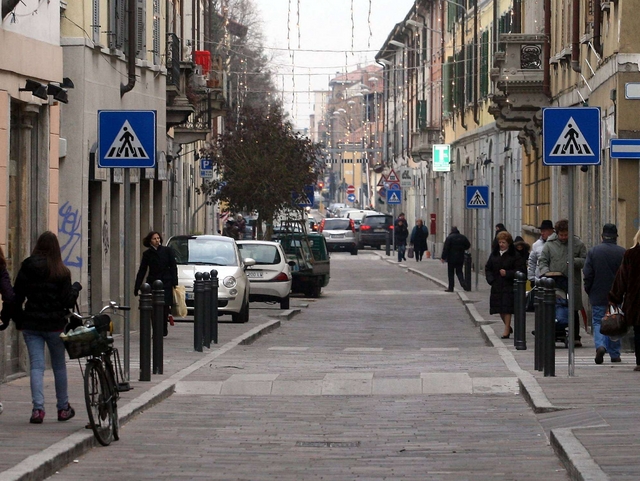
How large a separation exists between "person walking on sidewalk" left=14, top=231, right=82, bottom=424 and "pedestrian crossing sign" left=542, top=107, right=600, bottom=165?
5775mm

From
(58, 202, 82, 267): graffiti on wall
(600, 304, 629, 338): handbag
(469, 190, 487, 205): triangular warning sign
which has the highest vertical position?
(469, 190, 487, 205): triangular warning sign

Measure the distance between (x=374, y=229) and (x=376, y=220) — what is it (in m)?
0.51

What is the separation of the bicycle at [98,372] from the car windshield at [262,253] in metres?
20.5

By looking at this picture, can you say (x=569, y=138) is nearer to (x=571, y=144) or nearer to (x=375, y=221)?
(x=571, y=144)

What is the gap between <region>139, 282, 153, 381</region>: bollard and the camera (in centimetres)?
1584

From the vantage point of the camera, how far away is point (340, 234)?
7231 centimetres

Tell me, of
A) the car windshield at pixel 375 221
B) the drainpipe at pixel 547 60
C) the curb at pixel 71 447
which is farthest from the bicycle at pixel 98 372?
the car windshield at pixel 375 221

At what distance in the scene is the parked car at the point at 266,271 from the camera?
32406mm

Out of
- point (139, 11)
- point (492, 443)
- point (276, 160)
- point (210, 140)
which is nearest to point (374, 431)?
point (492, 443)

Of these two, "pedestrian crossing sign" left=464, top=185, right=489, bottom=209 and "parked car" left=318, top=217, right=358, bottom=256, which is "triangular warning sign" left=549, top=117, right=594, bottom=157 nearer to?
"pedestrian crossing sign" left=464, top=185, right=489, bottom=209

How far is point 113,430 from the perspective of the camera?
11758mm

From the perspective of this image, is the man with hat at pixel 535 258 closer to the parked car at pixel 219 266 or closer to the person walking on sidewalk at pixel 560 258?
the person walking on sidewalk at pixel 560 258

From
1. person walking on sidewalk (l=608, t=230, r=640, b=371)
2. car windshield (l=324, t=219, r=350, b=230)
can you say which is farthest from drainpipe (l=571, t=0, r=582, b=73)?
car windshield (l=324, t=219, r=350, b=230)

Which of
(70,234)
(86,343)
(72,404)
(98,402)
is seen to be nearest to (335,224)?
(70,234)
